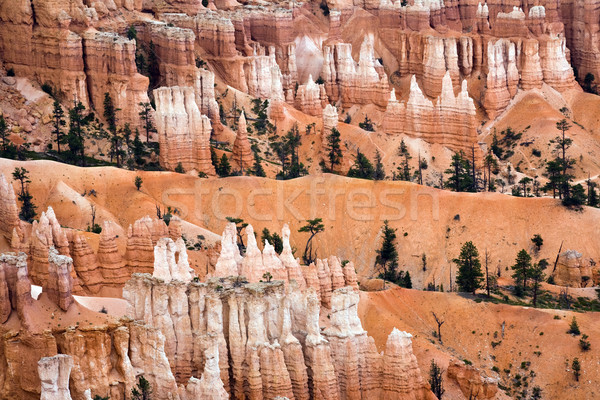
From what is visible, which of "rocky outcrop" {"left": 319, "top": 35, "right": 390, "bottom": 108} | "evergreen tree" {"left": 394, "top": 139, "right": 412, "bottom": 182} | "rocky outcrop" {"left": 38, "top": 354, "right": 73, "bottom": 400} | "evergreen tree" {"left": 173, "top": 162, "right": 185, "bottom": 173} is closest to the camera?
"rocky outcrop" {"left": 38, "top": 354, "right": 73, "bottom": 400}

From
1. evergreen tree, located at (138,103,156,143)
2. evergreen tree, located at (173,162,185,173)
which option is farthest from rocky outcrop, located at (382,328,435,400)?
evergreen tree, located at (138,103,156,143)

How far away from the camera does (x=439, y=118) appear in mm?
168250

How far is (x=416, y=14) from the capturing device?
638 ft

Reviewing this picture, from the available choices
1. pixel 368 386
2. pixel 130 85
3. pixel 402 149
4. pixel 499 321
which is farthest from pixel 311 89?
pixel 368 386

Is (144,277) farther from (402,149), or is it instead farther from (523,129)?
(523,129)

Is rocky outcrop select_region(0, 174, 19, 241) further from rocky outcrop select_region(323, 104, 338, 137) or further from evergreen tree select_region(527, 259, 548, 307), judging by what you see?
rocky outcrop select_region(323, 104, 338, 137)

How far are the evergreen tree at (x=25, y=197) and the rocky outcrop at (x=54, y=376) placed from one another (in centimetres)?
4047

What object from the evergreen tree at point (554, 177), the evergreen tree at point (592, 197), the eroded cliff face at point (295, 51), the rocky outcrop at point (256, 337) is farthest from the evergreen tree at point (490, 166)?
the rocky outcrop at point (256, 337)

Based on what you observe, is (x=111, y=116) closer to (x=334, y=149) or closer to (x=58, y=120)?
(x=58, y=120)

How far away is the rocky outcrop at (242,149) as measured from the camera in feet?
506

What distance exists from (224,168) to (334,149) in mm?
14625

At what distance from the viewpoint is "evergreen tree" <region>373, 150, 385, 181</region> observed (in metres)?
157

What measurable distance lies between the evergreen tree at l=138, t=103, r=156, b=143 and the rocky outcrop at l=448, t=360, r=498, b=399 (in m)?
47.5

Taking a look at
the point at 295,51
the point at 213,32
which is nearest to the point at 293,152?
the point at 213,32
